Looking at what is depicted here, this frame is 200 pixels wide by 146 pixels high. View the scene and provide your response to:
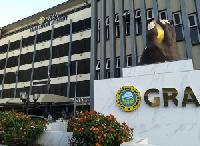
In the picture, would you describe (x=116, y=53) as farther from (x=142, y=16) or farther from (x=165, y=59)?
(x=165, y=59)

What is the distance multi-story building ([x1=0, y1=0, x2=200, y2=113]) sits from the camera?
2039cm

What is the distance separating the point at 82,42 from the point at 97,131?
24593 mm

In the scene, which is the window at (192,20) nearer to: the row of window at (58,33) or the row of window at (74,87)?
the row of window at (58,33)

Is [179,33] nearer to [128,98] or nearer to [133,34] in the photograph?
[133,34]

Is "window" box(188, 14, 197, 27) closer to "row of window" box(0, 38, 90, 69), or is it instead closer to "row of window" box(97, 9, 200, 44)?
"row of window" box(97, 9, 200, 44)

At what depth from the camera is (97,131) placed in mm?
5559

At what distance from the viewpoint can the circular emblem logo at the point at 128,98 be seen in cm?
1038

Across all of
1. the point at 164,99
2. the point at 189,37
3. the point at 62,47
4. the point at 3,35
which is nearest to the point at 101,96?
the point at 164,99

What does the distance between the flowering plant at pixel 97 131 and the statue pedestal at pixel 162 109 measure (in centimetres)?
412

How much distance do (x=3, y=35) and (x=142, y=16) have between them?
105 feet

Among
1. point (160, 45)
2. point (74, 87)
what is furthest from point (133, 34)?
point (74, 87)

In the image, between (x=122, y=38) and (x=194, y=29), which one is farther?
(x=122, y=38)

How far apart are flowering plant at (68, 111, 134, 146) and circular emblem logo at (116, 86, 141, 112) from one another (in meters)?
4.30

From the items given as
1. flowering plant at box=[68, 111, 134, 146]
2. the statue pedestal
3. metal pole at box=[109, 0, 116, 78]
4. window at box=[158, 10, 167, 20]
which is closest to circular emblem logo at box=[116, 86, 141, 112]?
the statue pedestal
